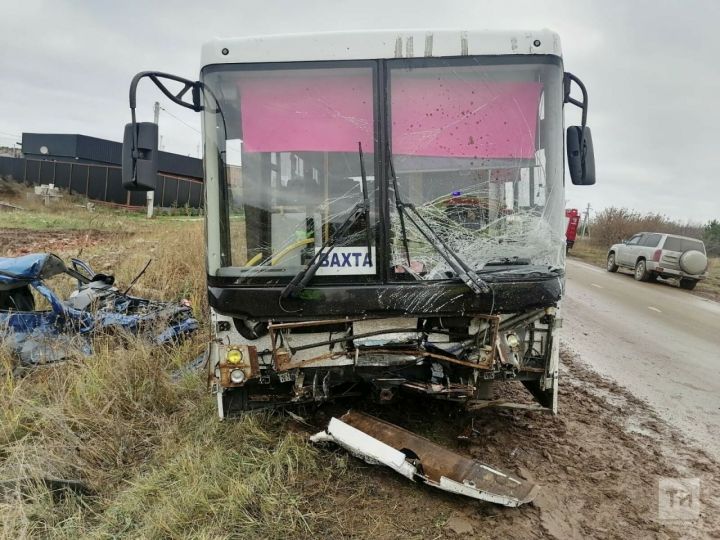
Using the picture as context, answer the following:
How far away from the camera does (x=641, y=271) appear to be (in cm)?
1694

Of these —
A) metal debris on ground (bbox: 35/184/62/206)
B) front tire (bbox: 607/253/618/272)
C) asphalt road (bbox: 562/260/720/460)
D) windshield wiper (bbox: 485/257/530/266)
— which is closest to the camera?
windshield wiper (bbox: 485/257/530/266)

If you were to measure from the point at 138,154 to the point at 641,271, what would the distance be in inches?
679

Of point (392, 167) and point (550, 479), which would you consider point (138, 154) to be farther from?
point (550, 479)

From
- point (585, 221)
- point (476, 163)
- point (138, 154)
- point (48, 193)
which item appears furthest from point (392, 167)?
point (585, 221)

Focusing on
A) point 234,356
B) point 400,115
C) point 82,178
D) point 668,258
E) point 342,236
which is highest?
point 82,178

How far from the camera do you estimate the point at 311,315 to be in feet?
11.0

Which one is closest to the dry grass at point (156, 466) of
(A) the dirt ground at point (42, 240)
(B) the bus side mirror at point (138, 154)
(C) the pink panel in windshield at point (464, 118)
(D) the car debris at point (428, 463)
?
(D) the car debris at point (428, 463)

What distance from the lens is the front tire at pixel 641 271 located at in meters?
16.7

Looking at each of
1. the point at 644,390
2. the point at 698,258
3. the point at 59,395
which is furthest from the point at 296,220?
the point at 698,258

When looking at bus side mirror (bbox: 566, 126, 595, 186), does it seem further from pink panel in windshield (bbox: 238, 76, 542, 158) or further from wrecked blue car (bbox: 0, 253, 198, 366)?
wrecked blue car (bbox: 0, 253, 198, 366)

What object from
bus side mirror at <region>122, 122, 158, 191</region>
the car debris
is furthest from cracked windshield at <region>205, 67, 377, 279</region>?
the car debris

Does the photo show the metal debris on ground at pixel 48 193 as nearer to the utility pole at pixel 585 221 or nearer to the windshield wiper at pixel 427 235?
the windshield wiper at pixel 427 235

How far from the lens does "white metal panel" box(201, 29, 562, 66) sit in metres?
3.35

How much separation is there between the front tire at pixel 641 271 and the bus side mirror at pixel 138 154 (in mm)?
16943
